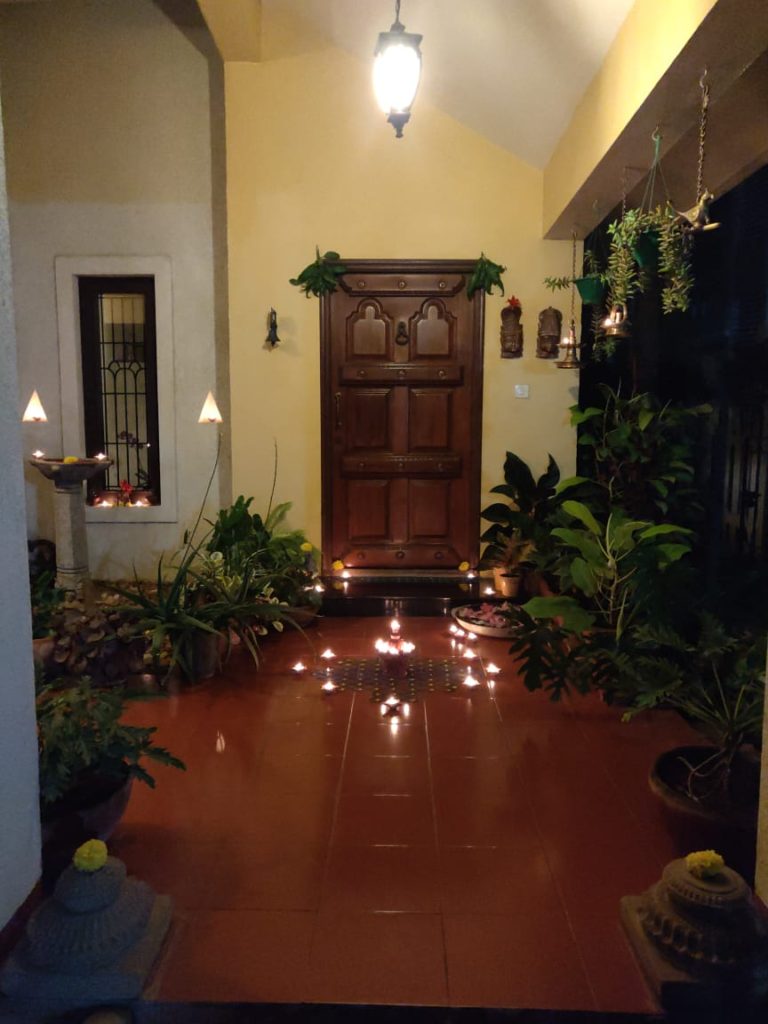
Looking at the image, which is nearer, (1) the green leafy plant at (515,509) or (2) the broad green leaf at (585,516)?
(2) the broad green leaf at (585,516)

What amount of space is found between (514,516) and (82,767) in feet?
11.3

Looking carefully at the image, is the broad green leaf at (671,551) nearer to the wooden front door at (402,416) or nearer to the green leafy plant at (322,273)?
the wooden front door at (402,416)

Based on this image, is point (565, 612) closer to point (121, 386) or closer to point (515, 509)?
point (515, 509)

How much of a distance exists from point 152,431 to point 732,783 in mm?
4524

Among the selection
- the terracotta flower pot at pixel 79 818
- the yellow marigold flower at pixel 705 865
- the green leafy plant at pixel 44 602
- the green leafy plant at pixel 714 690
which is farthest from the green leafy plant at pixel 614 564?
the green leafy plant at pixel 44 602

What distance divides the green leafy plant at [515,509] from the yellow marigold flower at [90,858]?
142 inches

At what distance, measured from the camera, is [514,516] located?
16.7 ft

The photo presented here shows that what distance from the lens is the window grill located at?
5.57 meters

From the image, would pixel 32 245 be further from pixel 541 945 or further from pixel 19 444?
pixel 541 945

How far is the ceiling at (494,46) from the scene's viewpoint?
132 inches

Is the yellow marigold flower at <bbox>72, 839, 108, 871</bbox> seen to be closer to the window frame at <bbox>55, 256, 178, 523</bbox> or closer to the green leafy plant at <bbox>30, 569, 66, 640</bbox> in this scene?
the green leafy plant at <bbox>30, 569, 66, 640</bbox>

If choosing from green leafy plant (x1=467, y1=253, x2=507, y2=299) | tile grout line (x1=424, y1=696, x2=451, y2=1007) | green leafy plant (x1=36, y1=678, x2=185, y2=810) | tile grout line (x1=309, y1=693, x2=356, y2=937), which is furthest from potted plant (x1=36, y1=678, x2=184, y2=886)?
green leafy plant (x1=467, y1=253, x2=507, y2=299)

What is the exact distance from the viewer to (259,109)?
5.20 meters

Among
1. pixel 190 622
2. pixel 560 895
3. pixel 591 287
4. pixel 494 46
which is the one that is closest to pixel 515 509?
pixel 591 287
